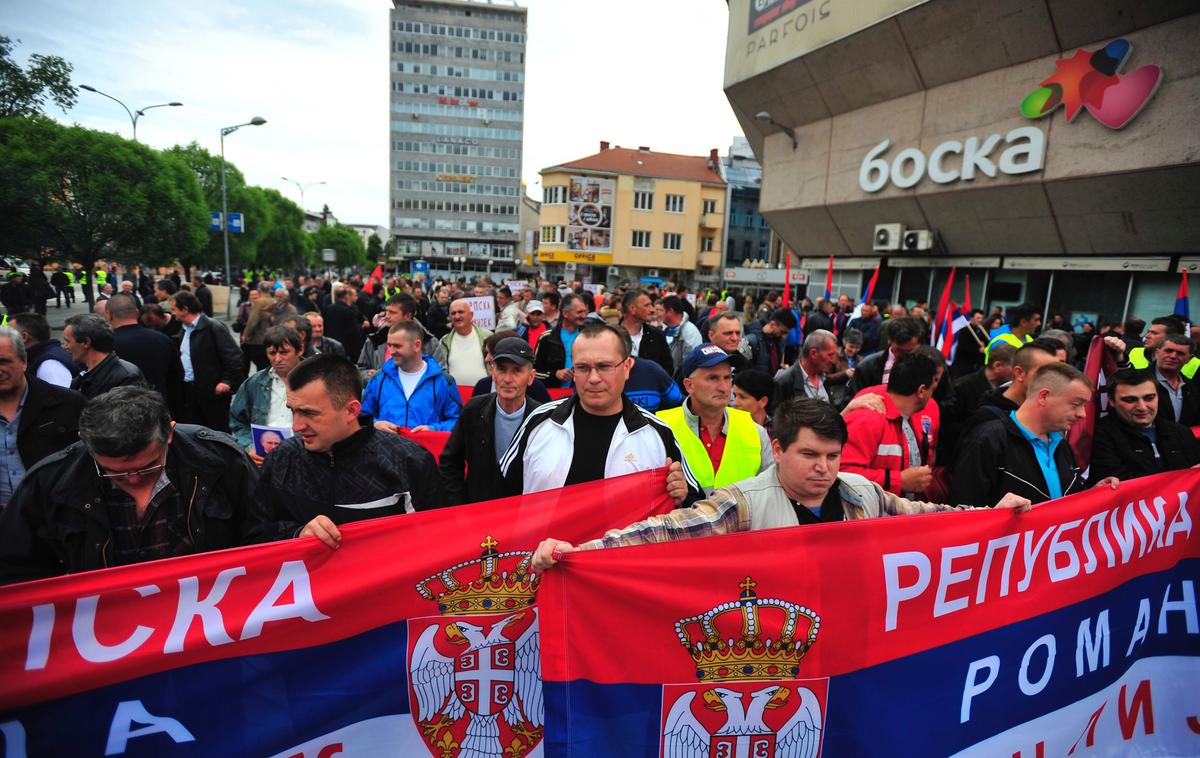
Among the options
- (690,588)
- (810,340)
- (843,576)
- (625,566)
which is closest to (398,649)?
(625,566)

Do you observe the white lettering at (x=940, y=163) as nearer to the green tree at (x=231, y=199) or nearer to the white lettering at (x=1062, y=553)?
the white lettering at (x=1062, y=553)

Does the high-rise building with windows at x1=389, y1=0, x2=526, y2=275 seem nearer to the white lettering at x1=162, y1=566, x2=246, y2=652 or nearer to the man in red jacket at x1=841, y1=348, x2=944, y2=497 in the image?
the man in red jacket at x1=841, y1=348, x2=944, y2=497

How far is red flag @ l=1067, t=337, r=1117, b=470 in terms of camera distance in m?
4.06

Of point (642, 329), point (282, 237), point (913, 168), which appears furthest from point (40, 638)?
point (282, 237)

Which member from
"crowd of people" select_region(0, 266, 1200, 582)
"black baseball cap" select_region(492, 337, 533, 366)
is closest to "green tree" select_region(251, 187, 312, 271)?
"crowd of people" select_region(0, 266, 1200, 582)

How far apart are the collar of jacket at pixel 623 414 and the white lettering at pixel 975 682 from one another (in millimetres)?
1730

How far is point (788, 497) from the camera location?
2613mm

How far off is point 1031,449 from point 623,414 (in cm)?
216

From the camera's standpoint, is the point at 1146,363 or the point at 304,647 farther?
the point at 1146,363

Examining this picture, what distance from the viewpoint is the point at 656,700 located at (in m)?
2.38

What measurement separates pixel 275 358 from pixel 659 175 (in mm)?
56017

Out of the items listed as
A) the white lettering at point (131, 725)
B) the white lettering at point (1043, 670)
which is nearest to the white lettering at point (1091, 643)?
the white lettering at point (1043, 670)

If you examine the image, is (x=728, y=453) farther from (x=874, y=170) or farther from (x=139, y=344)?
(x=874, y=170)

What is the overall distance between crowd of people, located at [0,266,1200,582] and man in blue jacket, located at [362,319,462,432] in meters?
0.02
